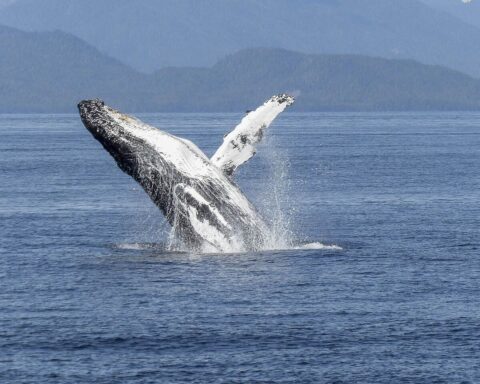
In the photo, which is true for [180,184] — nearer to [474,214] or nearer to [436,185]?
[474,214]

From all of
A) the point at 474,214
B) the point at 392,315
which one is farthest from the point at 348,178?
the point at 392,315

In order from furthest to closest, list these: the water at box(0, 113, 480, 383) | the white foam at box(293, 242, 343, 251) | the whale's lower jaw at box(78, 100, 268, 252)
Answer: the white foam at box(293, 242, 343, 251)
the whale's lower jaw at box(78, 100, 268, 252)
the water at box(0, 113, 480, 383)

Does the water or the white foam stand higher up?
the white foam

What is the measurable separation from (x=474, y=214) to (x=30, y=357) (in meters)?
22.0

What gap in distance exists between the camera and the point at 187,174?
27375mm

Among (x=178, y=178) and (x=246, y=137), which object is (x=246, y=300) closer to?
(x=178, y=178)

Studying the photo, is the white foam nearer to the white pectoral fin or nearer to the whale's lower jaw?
the whale's lower jaw

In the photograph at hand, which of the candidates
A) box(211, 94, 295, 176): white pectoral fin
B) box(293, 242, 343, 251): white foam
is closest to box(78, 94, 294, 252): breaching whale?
box(211, 94, 295, 176): white pectoral fin

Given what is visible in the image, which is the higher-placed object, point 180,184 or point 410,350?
point 180,184

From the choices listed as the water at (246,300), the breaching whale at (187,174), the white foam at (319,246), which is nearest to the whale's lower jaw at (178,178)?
the breaching whale at (187,174)

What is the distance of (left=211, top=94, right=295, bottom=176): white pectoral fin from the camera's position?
2836 cm

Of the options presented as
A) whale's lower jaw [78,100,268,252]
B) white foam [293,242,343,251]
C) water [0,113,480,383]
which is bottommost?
water [0,113,480,383]

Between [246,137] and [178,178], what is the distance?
207cm

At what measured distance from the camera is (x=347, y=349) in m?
20.9
